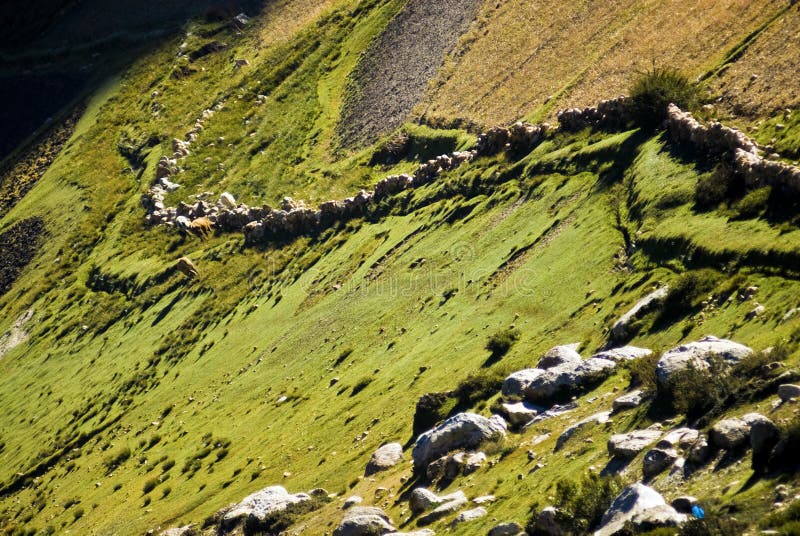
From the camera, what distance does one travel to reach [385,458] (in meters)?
29.9

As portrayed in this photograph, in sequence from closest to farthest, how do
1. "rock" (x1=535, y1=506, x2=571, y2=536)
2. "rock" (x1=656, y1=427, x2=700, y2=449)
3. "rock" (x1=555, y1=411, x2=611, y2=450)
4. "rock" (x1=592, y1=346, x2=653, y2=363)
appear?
"rock" (x1=535, y1=506, x2=571, y2=536) → "rock" (x1=656, y1=427, x2=700, y2=449) → "rock" (x1=555, y1=411, x2=611, y2=450) → "rock" (x1=592, y1=346, x2=653, y2=363)

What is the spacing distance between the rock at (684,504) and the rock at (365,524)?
8.82 m

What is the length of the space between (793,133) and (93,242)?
72.5 m

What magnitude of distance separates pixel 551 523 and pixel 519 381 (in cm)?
957

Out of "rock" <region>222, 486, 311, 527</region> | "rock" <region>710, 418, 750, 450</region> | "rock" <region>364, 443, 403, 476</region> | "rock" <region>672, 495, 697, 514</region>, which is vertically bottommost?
"rock" <region>364, 443, 403, 476</region>

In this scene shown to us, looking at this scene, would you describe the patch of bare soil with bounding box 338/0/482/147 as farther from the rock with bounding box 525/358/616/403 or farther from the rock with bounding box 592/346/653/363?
the rock with bounding box 592/346/653/363

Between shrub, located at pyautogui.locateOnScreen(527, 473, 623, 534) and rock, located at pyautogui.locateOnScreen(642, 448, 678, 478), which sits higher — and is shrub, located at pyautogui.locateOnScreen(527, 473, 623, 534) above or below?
above

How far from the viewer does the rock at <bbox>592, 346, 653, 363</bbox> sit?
25.4m

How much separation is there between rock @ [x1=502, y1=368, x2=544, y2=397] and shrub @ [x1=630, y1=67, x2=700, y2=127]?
18.1 metres

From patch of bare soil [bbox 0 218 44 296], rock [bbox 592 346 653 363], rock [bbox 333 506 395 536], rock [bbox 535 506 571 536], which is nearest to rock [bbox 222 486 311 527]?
rock [bbox 333 506 395 536]

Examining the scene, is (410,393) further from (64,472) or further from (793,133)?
(64,472)

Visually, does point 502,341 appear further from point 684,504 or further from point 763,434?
point 763,434

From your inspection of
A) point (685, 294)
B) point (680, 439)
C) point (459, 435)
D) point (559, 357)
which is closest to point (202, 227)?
point (559, 357)

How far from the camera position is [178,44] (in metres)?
120
